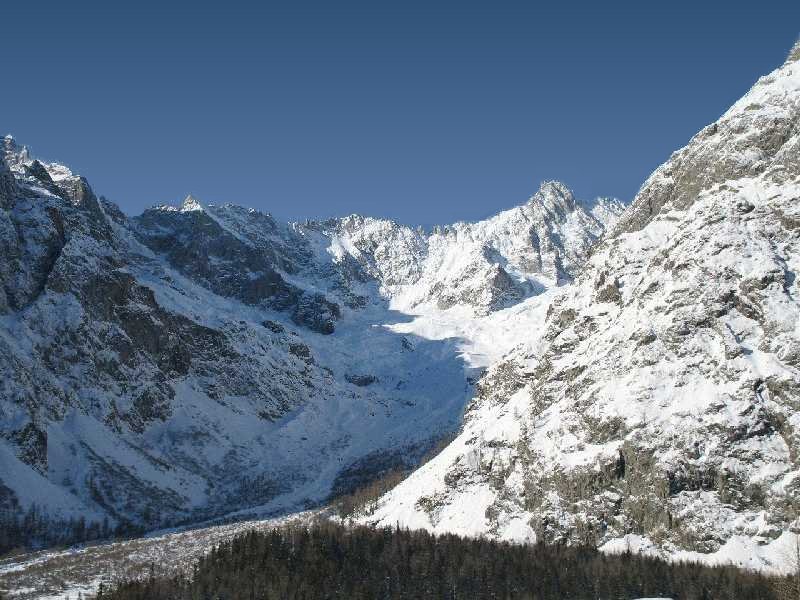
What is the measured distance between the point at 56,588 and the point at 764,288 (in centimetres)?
14416

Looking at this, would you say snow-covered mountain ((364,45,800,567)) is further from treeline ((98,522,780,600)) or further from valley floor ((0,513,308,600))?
valley floor ((0,513,308,600))

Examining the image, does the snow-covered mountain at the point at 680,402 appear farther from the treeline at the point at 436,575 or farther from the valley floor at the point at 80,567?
the valley floor at the point at 80,567

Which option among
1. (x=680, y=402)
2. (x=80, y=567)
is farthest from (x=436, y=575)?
(x=80, y=567)

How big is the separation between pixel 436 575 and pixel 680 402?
53.2 m

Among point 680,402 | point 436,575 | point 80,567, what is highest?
point 680,402

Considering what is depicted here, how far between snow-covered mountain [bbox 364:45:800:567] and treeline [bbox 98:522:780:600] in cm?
933

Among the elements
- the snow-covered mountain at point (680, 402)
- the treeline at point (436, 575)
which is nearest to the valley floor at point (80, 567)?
the treeline at point (436, 575)

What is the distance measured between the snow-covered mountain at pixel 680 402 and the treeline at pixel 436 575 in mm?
9329

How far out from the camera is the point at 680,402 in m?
143

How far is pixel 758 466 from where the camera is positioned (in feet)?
427

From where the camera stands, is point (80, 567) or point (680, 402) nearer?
point (680, 402)

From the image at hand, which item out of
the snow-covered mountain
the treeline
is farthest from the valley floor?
the snow-covered mountain

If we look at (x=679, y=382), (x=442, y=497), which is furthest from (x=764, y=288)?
(x=442, y=497)

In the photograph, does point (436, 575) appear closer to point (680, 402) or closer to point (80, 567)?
point (680, 402)
